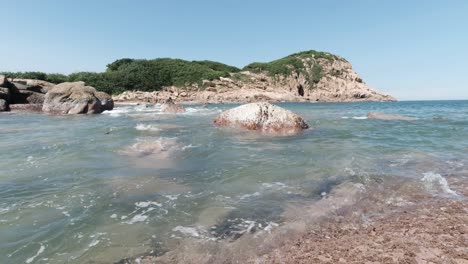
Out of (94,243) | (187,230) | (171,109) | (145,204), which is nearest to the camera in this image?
(94,243)

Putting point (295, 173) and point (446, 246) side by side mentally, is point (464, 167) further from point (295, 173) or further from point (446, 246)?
point (446, 246)

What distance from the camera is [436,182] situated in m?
6.91

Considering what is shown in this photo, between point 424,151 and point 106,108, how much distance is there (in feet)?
93.2

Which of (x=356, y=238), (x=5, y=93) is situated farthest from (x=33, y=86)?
(x=356, y=238)

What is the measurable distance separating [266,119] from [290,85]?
79.6m

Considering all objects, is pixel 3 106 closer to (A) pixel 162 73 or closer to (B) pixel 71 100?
(B) pixel 71 100

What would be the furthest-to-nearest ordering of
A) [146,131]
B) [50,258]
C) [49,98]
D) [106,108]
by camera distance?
[106,108], [49,98], [146,131], [50,258]

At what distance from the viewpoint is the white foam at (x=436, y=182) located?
649cm

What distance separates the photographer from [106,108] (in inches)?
Answer: 1262

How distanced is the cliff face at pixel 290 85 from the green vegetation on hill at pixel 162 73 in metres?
0.30

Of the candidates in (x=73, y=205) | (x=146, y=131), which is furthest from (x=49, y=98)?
(x=73, y=205)

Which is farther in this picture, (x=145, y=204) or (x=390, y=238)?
(x=145, y=204)

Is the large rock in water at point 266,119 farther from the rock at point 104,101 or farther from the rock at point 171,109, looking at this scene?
the rock at point 104,101

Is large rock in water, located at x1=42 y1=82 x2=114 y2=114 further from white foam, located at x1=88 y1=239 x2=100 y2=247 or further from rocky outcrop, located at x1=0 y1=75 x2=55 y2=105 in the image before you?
white foam, located at x1=88 y1=239 x2=100 y2=247
